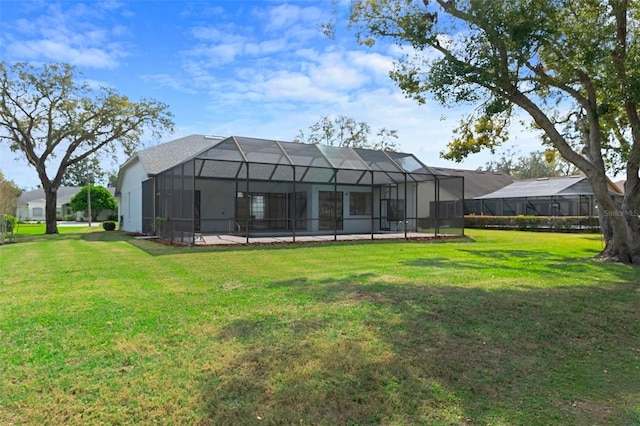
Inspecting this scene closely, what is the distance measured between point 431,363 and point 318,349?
0.99 m

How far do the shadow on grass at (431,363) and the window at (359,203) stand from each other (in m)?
14.9

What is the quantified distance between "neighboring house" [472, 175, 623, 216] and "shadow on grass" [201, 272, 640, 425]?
2113 cm

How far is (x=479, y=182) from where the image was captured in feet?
116

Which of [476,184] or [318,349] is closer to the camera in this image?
[318,349]

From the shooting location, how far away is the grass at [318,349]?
2.79 m

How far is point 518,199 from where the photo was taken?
27.1m

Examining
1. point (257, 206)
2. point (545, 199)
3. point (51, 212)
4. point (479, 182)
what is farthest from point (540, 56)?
point (479, 182)

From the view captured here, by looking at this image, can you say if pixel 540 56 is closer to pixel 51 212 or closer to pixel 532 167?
pixel 51 212

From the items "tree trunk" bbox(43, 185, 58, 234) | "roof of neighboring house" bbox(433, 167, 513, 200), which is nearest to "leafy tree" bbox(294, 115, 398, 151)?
"roof of neighboring house" bbox(433, 167, 513, 200)

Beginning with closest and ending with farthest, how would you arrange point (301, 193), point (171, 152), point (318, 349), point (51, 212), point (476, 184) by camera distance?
1. point (318, 349)
2. point (301, 193)
3. point (171, 152)
4. point (51, 212)
5. point (476, 184)

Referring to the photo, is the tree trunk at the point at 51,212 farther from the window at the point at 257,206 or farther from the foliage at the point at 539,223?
the foliage at the point at 539,223

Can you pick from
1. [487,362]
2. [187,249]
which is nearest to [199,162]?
[187,249]

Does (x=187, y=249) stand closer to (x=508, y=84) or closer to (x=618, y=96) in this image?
(x=508, y=84)

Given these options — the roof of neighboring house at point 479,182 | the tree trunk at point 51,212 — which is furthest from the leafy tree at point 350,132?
the tree trunk at point 51,212
